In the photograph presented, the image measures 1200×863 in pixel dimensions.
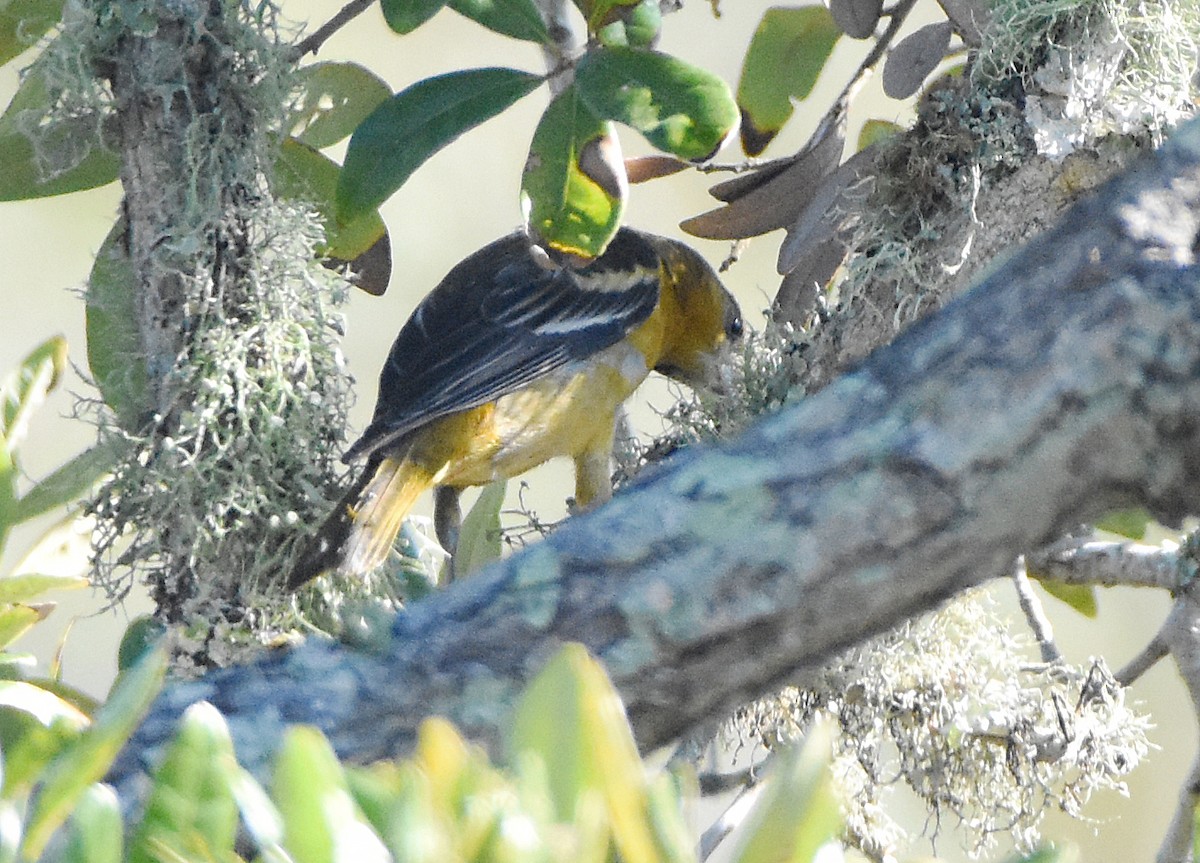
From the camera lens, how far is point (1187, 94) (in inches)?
53.6

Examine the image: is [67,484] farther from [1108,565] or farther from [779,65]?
[1108,565]

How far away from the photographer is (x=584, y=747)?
432 millimetres

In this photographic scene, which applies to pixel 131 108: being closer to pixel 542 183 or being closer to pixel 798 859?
pixel 542 183

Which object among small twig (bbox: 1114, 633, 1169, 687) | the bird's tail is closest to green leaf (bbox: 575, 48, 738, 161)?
the bird's tail

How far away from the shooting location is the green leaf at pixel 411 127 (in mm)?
1369

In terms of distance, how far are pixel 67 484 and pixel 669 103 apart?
775 mm

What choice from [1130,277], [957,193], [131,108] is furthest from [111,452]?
[1130,277]

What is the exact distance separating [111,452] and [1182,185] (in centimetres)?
110

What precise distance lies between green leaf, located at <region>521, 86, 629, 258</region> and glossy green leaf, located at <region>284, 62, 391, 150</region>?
336mm

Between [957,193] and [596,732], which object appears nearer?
[596,732]

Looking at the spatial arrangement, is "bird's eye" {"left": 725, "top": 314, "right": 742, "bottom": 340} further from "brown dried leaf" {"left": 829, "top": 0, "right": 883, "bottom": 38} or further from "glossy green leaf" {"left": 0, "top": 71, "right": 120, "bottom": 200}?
"glossy green leaf" {"left": 0, "top": 71, "right": 120, "bottom": 200}

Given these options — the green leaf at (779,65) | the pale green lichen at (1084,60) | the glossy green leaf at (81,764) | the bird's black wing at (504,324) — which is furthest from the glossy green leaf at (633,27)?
the glossy green leaf at (81,764)

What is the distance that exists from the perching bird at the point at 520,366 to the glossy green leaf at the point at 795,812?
4.56ft

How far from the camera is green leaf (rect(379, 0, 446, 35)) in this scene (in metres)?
1.34
